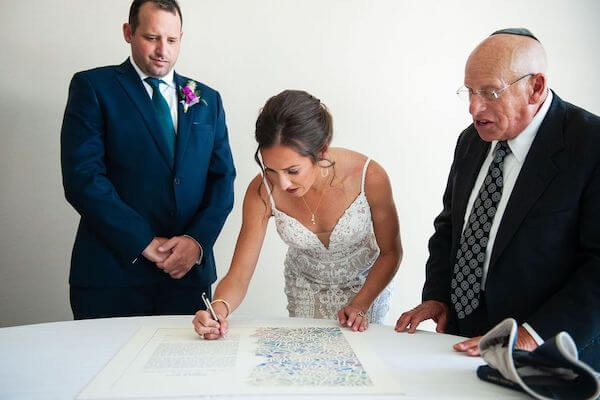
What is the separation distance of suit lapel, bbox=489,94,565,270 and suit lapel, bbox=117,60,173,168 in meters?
1.54

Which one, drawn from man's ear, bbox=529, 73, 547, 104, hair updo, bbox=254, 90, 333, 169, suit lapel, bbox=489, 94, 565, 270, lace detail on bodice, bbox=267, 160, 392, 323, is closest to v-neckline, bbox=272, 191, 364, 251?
lace detail on bodice, bbox=267, 160, 392, 323

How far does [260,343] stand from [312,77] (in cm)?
224

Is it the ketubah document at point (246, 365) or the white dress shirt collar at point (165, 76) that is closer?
the ketubah document at point (246, 365)

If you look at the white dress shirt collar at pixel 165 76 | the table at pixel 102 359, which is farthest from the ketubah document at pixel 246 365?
the white dress shirt collar at pixel 165 76

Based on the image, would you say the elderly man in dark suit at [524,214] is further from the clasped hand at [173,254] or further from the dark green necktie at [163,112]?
the dark green necktie at [163,112]

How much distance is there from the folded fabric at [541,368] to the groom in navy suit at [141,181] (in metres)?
1.55

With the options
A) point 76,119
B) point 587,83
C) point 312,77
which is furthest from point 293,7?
point 587,83

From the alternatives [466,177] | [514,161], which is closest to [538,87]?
[514,161]

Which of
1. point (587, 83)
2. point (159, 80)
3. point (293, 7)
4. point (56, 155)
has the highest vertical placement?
point (293, 7)

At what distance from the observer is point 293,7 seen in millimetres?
3711

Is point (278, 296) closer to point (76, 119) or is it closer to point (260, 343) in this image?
point (76, 119)

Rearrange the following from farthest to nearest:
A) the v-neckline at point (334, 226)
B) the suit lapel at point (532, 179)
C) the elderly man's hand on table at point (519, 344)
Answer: the v-neckline at point (334, 226) < the suit lapel at point (532, 179) < the elderly man's hand on table at point (519, 344)

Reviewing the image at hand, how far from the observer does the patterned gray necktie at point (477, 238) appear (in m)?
2.10

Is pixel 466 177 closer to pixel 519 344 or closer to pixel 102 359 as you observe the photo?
pixel 519 344
